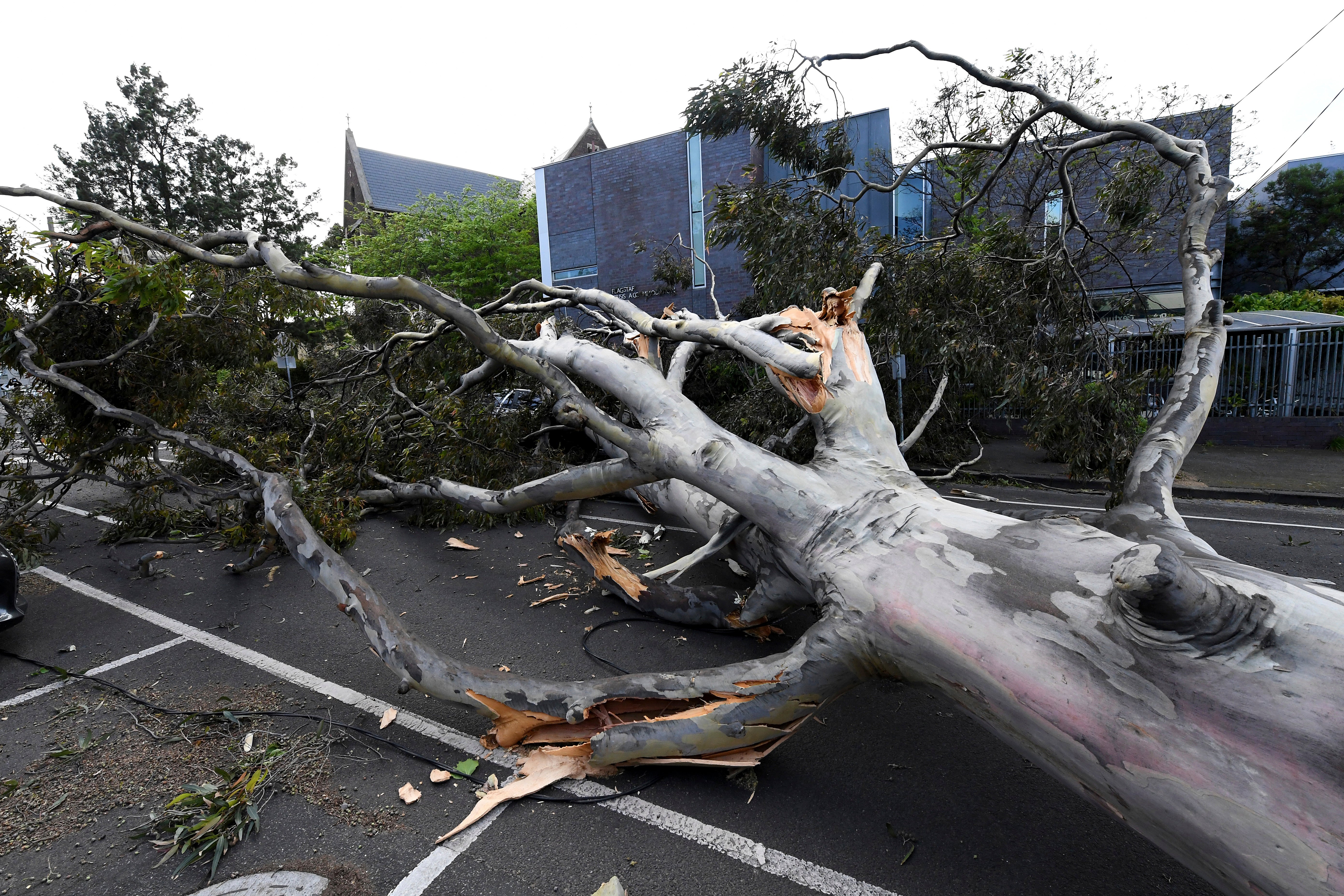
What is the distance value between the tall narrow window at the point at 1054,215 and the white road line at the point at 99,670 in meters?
7.17

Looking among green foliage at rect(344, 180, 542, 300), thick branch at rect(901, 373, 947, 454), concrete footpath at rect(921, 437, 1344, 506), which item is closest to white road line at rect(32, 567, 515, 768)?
thick branch at rect(901, 373, 947, 454)

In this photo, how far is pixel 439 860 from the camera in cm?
230

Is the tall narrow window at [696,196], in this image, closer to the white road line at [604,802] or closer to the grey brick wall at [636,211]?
the grey brick wall at [636,211]

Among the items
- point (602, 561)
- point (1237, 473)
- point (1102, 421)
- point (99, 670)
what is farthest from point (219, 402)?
point (1237, 473)

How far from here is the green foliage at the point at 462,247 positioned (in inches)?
982

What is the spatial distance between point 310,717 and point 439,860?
4.36ft

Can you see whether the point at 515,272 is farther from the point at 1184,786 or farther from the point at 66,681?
the point at 1184,786

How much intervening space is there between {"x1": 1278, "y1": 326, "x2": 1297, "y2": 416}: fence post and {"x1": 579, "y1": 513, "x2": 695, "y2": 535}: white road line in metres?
11.3

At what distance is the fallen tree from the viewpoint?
1498mm

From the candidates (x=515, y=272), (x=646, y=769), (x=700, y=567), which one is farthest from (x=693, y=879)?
(x=515, y=272)

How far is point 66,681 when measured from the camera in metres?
3.63

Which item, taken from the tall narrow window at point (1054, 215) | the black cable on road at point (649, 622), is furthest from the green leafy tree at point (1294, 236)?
the black cable on road at point (649, 622)

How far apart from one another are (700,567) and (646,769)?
8.46ft

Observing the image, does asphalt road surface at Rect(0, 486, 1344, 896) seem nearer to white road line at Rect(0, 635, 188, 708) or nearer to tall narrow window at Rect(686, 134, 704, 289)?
white road line at Rect(0, 635, 188, 708)
